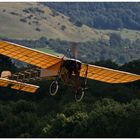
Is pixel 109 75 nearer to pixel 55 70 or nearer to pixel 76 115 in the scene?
pixel 55 70

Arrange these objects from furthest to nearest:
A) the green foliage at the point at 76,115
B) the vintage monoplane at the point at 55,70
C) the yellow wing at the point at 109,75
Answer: the green foliage at the point at 76,115, the yellow wing at the point at 109,75, the vintage monoplane at the point at 55,70

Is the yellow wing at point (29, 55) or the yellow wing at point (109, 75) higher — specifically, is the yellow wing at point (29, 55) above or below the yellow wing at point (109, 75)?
above

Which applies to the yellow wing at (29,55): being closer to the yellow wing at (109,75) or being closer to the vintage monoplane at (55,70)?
the vintage monoplane at (55,70)

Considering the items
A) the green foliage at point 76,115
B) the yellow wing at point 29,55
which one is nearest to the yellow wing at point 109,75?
the yellow wing at point 29,55

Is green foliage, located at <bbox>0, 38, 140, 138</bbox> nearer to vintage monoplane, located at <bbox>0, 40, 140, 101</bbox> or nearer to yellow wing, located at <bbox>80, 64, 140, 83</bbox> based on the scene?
yellow wing, located at <bbox>80, 64, 140, 83</bbox>

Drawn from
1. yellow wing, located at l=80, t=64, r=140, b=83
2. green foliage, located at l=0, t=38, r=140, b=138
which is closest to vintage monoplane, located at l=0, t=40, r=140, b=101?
yellow wing, located at l=80, t=64, r=140, b=83

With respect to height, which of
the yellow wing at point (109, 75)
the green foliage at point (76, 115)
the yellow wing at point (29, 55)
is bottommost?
the green foliage at point (76, 115)

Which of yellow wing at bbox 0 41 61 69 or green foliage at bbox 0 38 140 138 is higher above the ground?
yellow wing at bbox 0 41 61 69

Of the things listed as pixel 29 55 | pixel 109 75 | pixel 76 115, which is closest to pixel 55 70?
pixel 29 55

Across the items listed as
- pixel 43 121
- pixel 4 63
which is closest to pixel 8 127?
pixel 43 121
